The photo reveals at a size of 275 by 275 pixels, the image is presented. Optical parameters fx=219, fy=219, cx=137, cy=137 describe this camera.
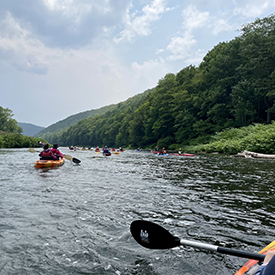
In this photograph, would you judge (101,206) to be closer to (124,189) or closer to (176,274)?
(124,189)

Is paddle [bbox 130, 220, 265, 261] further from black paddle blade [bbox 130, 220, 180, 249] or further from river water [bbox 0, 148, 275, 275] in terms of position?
river water [bbox 0, 148, 275, 275]

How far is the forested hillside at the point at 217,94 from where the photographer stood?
33719 mm

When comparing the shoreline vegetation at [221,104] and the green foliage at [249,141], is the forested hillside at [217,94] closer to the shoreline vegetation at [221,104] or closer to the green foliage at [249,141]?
the shoreline vegetation at [221,104]

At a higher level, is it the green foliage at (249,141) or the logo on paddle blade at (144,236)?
the green foliage at (249,141)

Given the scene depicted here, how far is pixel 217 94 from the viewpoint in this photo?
40094 mm

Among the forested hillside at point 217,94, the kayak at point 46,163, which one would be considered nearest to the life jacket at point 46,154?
the kayak at point 46,163

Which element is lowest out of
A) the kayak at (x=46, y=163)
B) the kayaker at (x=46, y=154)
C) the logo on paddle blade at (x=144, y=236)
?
the logo on paddle blade at (x=144, y=236)

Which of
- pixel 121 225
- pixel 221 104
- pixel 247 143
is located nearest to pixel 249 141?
pixel 247 143

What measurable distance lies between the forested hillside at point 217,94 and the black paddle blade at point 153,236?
33.9 metres

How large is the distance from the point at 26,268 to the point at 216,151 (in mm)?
31542

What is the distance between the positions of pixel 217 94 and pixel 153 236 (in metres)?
40.6

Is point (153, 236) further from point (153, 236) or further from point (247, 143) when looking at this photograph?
point (247, 143)

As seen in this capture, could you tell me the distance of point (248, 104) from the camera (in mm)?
34750

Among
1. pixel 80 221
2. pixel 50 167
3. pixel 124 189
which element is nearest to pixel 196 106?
pixel 50 167
